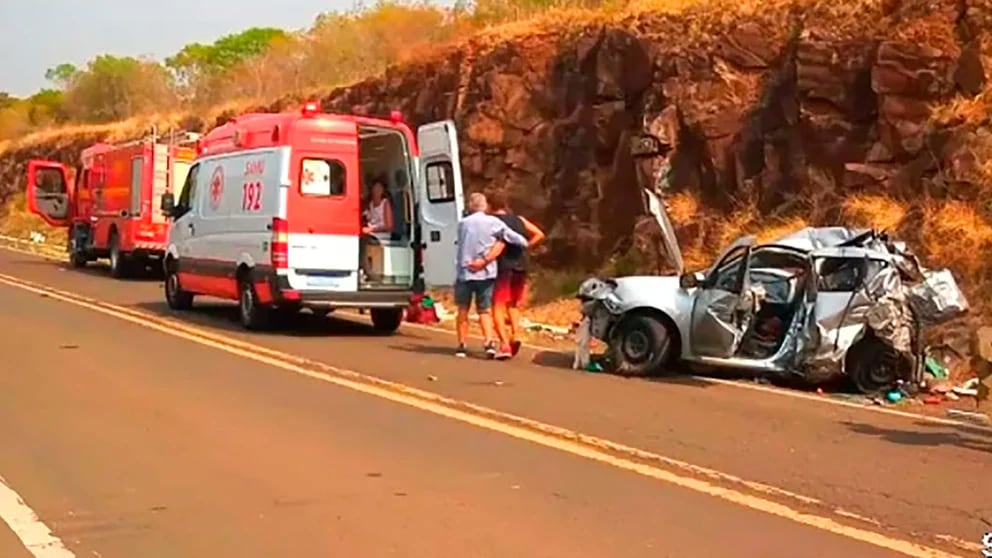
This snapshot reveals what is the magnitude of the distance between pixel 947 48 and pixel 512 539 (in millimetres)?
14795

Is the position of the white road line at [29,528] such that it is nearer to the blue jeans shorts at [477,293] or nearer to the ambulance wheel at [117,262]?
the blue jeans shorts at [477,293]

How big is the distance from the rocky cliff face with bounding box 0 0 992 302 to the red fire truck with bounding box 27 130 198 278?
20.4ft

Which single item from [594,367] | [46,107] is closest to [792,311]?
[594,367]

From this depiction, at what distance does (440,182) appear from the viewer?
1662 cm

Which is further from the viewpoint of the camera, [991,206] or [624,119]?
[624,119]

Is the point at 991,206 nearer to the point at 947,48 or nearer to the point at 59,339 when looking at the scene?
the point at 947,48

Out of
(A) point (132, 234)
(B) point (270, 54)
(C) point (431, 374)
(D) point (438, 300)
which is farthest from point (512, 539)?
(B) point (270, 54)

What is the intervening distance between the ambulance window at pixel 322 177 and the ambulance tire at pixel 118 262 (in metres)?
13.8

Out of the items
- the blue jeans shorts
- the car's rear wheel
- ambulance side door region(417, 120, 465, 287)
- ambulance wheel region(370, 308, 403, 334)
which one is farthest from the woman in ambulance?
the car's rear wheel

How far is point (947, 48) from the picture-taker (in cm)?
1927

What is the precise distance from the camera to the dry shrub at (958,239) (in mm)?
16609

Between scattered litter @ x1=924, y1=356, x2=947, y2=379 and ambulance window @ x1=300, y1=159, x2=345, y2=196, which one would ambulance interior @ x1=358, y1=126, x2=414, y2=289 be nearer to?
ambulance window @ x1=300, y1=159, x2=345, y2=196

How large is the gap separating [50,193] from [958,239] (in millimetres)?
25534

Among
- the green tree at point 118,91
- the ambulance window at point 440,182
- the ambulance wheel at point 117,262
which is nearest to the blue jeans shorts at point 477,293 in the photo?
the ambulance window at point 440,182
